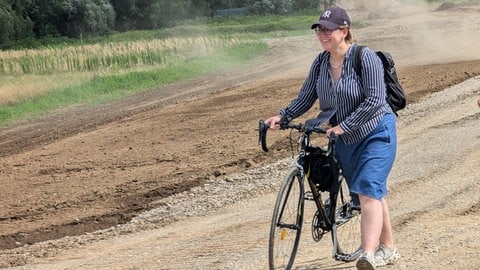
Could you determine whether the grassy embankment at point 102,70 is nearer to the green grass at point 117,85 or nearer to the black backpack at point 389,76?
the green grass at point 117,85

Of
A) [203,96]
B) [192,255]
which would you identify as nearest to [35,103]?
[203,96]

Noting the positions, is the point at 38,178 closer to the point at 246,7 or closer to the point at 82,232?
the point at 82,232

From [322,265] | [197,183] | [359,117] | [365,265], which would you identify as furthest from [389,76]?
[197,183]

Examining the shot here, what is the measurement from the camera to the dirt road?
8040mm

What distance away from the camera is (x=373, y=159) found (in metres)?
6.29

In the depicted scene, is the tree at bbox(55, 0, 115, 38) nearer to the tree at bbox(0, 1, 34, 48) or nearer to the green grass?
the tree at bbox(0, 1, 34, 48)

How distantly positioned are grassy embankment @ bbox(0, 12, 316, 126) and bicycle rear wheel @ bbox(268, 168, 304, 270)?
17.0 m

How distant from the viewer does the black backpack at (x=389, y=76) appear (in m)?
6.25

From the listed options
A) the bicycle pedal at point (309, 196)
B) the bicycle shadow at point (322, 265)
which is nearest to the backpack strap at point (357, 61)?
the bicycle pedal at point (309, 196)

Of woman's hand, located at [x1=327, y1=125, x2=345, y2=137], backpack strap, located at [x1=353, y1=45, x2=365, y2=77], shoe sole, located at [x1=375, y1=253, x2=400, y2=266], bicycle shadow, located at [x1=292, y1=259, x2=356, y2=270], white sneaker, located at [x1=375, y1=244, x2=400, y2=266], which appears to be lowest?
bicycle shadow, located at [x1=292, y1=259, x2=356, y2=270]

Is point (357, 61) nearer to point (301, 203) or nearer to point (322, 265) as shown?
point (301, 203)

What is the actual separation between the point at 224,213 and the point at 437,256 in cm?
345

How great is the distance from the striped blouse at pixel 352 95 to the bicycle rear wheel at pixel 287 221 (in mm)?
478

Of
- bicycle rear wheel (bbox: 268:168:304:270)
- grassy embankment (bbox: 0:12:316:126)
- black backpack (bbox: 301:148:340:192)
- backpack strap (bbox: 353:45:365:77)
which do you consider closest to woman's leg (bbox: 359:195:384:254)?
black backpack (bbox: 301:148:340:192)
